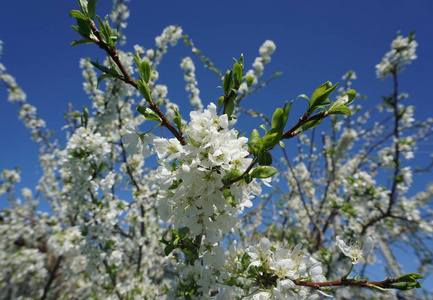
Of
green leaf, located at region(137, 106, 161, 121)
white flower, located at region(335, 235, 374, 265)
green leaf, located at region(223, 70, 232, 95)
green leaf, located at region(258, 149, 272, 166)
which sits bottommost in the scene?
white flower, located at region(335, 235, 374, 265)

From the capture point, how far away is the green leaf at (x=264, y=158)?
2.94 ft

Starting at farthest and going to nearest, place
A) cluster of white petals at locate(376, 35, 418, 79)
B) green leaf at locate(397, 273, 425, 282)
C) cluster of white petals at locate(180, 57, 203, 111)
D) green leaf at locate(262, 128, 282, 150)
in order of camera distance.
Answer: cluster of white petals at locate(180, 57, 203, 111)
cluster of white petals at locate(376, 35, 418, 79)
green leaf at locate(397, 273, 425, 282)
green leaf at locate(262, 128, 282, 150)

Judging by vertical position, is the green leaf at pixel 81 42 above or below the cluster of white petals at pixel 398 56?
below

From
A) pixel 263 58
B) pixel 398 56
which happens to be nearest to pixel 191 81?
pixel 263 58

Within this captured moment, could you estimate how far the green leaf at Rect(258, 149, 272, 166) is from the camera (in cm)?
90

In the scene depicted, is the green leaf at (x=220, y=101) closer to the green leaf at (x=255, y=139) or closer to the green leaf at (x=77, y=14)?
the green leaf at (x=255, y=139)

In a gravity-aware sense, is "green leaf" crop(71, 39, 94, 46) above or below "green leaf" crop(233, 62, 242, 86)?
above

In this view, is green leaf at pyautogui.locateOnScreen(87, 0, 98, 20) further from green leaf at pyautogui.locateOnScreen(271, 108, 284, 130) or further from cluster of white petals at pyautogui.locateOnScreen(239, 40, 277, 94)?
cluster of white petals at pyautogui.locateOnScreen(239, 40, 277, 94)

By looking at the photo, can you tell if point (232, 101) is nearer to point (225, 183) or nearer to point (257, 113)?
point (225, 183)

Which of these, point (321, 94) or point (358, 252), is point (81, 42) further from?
point (358, 252)

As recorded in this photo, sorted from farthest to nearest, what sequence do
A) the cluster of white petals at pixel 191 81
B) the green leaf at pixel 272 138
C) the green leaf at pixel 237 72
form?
1. the cluster of white petals at pixel 191 81
2. the green leaf at pixel 237 72
3. the green leaf at pixel 272 138

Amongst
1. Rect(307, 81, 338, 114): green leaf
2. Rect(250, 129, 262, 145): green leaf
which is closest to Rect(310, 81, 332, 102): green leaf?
Rect(307, 81, 338, 114): green leaf

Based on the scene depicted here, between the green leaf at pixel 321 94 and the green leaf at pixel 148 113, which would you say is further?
the green leaf at pixel 148 113

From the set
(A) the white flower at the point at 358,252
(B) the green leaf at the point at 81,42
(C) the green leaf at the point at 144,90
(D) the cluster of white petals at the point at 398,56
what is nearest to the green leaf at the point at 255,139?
(C) the green leaf at the point at 144,90
